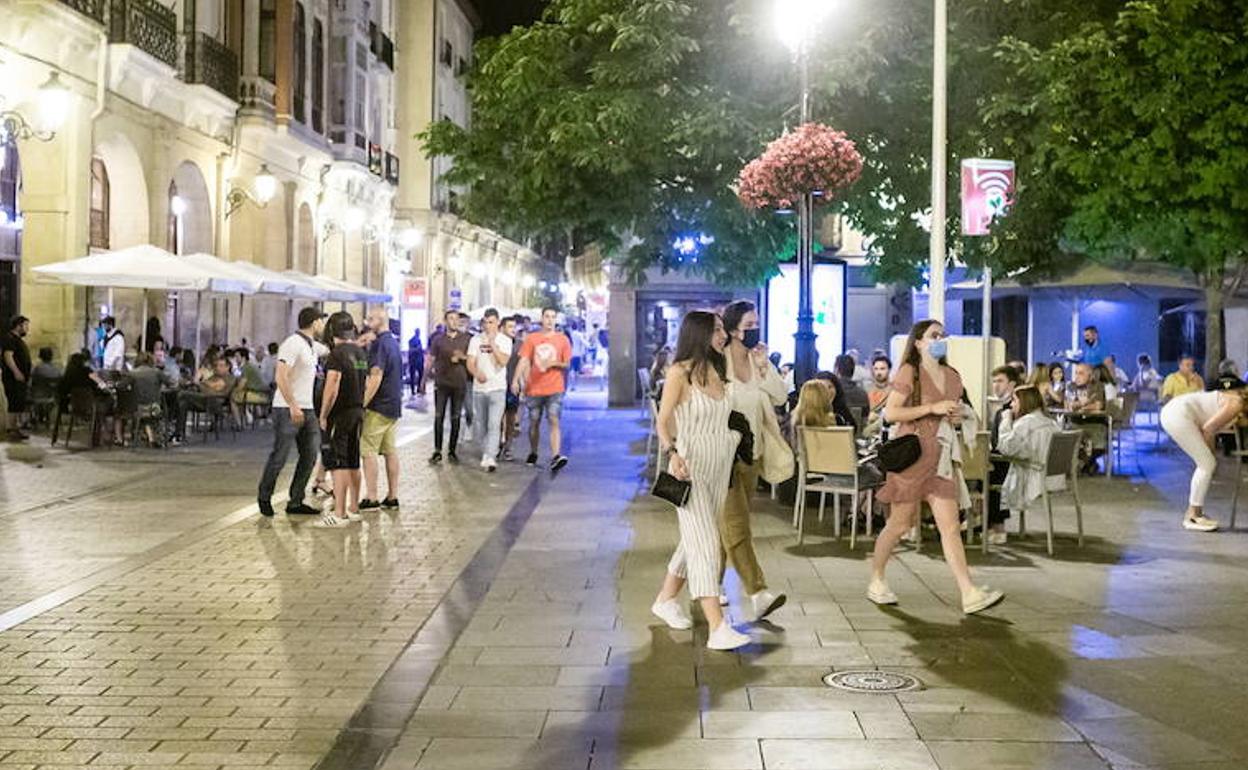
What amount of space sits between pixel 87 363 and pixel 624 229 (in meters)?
7.36

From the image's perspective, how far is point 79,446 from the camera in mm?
19016

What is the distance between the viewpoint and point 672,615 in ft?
26.1

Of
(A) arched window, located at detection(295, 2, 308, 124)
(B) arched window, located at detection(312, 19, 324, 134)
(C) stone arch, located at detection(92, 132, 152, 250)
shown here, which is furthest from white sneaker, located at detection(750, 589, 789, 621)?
(B) arched window, located at detection(312, 19, 324, 134)

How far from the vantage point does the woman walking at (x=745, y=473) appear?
26.5 feet

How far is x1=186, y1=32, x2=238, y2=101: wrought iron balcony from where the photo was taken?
26.5 m

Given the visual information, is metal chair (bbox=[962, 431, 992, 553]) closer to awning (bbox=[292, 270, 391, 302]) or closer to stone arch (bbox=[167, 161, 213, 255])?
awning (bbox=[292, 270, 391, 302])

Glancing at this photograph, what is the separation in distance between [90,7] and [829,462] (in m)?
15.7

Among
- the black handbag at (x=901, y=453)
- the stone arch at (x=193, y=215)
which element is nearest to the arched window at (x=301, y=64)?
the stone arch at (x=193, y=215)

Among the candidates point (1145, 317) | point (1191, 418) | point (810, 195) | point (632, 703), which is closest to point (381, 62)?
point (1145, 317)

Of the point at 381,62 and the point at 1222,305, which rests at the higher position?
the point at 381,62

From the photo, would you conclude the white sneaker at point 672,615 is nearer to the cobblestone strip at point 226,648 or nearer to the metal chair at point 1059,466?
the cobblestone strip at point 226,648

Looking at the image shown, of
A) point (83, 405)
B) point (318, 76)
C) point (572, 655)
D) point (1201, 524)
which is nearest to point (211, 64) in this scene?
point (318, 76)

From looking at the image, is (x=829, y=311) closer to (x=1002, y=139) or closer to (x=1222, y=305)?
(x=1002, y=139)

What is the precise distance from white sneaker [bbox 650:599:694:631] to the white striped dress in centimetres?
46
